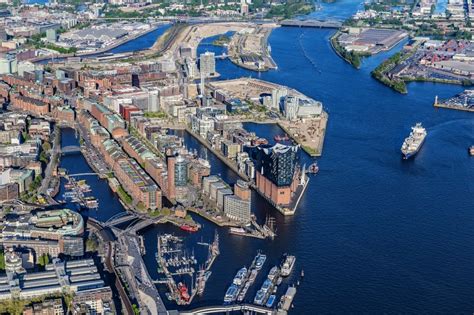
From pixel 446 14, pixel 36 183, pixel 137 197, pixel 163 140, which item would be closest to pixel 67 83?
pixel 163 140

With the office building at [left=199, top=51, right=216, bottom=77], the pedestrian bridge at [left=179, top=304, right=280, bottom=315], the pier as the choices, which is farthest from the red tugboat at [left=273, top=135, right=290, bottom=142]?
the pier

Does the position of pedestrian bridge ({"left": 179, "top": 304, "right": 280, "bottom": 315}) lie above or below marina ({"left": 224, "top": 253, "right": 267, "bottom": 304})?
below

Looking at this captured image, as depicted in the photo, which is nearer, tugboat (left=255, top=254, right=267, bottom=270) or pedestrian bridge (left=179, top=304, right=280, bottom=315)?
pedestrian bridge (left=179, top=304, right=280, bottom=315)

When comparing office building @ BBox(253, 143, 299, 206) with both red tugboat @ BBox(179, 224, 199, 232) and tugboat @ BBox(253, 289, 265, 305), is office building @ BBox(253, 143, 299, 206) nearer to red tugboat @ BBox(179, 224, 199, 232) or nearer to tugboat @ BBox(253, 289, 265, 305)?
red tugboat @ BBox(179, 224, 199, 232)

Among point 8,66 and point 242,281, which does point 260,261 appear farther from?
point 8,66

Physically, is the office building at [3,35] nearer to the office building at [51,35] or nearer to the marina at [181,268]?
the office building at [51,35]
